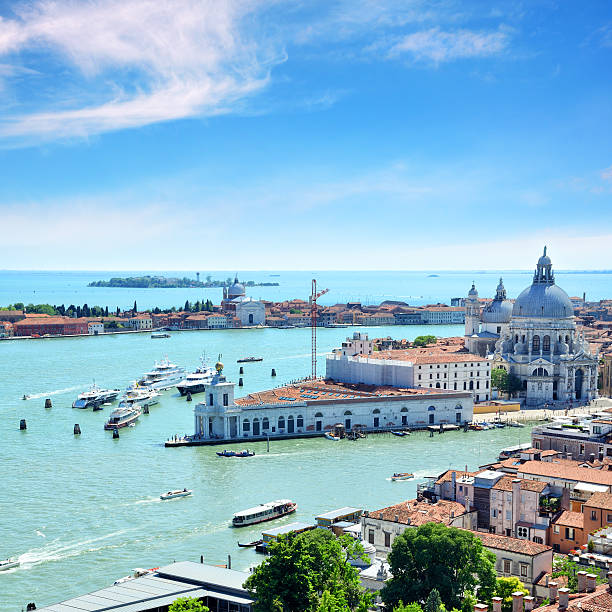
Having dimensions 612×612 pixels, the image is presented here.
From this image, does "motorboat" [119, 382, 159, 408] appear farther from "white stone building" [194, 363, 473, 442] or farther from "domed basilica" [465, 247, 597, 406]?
"domed basilica" [465, 247, 597, 406]

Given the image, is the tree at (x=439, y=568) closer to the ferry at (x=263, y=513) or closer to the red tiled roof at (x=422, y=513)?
the red tiled roof at (x=422, y=513)

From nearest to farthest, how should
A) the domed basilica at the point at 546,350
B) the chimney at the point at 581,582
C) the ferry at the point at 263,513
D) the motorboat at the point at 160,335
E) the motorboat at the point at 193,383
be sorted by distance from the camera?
the chimney at the point at 581,582
the ferry at the point at 263,513
the domed basilica at the point at 546,350
the motorboat at the point at 193,383
the motorboat at the point at 160,335

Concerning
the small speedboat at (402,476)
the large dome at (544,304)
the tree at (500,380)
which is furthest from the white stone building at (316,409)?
the large dome at (544,304)

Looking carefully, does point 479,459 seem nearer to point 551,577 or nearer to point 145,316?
point 551,577

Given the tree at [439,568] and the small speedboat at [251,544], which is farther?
the small speedboat at [251,544]

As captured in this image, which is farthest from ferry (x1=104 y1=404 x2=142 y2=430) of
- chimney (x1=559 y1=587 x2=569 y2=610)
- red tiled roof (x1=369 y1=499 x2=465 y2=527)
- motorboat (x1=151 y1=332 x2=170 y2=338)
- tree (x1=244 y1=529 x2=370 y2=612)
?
motorboat (x1=151 y1=332 x2=170 y2=338)
